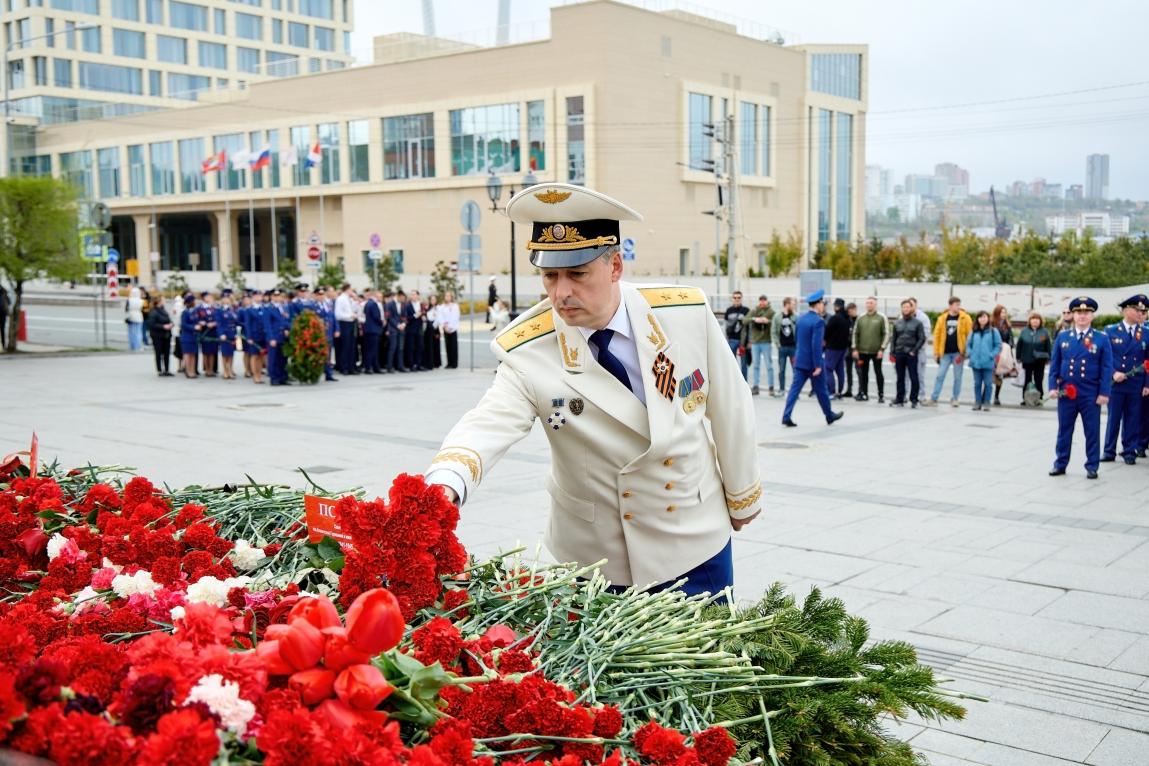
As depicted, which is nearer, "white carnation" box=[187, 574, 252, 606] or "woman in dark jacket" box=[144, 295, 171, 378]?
"white carnation" box=[187, 574, 252, 606]

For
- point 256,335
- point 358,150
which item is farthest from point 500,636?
point 358,150

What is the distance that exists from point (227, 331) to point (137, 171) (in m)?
56.8

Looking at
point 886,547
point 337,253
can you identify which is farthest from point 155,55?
point 886,547

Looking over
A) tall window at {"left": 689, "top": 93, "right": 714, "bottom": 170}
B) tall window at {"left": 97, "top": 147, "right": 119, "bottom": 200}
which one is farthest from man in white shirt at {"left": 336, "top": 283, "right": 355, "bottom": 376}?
tall window at {"left": 97, "top": 147, "right": 119, "bottom": 200}

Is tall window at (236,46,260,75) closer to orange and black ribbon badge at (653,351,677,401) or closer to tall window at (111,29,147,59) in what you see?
tall window at (111,29,147,59)

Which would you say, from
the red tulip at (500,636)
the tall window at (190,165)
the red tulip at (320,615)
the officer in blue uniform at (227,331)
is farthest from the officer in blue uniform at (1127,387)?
the tall window at (190,165)

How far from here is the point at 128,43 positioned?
80.6 m

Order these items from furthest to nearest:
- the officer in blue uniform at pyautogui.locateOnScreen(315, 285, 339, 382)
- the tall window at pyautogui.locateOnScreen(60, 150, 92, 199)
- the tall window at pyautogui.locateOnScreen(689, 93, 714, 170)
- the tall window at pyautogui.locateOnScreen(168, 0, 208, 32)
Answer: the tall window at pyautogui.locateOnScreen(168, 0, 208, 32), the tall window at pyautogui.locateOnScreen(60, 150, 92, 199), the tall window at pyautogui.locateOnScreen(689, 93, 714, 170), the officer in blue uniform at pyautogui.locateOnScreen(315, 285, 339, 382)

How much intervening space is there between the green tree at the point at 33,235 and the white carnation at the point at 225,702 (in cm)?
2685

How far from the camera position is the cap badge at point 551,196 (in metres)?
3.33

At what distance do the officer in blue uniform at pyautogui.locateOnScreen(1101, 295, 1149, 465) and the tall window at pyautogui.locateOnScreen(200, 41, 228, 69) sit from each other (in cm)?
Answer: 8380

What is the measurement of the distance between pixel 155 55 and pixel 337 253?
30191 millimetres

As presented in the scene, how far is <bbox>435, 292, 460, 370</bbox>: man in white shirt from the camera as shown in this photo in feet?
82.5

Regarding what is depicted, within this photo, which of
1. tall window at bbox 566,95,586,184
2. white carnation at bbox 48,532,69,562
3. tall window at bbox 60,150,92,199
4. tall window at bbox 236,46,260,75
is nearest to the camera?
white carnation at bbox 48,532,69,562
